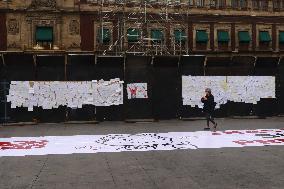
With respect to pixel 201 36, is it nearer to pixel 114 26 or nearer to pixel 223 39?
pixel 223 39

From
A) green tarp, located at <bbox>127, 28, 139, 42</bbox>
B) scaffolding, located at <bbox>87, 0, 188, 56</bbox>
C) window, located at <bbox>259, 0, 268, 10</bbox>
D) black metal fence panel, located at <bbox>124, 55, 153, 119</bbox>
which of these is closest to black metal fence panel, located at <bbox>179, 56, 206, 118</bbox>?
black metal fence panel, located at <bbox>124, 55, 153, 119</bbox>

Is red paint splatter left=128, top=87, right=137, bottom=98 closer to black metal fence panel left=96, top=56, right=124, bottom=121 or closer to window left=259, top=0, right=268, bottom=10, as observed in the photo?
black metal fence panel left=96, top=56, right=124, bottom=121

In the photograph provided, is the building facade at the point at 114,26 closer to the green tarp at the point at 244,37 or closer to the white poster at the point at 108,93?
the green tarp at the point at 244,37

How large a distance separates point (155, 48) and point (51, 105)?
18.0 meters

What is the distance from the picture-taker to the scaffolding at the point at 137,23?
3528 centimetres

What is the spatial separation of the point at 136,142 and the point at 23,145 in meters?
3.62

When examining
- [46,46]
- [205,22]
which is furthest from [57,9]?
[205,22]

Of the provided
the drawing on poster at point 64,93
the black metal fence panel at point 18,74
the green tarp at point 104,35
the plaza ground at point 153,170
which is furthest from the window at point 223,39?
the plaza ground at point 153,170

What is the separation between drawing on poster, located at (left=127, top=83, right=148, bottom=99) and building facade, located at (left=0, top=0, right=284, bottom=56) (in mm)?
13842

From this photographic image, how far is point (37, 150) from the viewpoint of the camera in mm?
11203

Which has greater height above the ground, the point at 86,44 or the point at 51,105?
the point at 86,44

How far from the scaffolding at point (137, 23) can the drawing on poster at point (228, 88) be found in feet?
47.6

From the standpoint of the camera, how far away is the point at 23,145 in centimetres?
1215

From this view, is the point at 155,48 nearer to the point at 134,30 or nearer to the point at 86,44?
the point at 134,30
